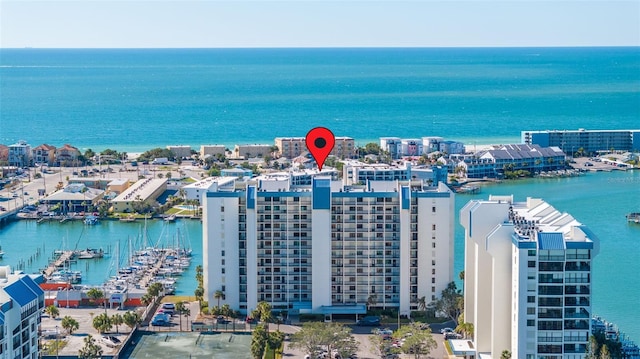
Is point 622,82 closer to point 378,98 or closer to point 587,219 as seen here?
point 378,98

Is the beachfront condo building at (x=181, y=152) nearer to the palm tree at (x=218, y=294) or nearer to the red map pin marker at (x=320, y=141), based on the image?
the red map pin marker at (x=320, y=141)

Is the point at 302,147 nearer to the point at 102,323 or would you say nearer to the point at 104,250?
the point at 104,250

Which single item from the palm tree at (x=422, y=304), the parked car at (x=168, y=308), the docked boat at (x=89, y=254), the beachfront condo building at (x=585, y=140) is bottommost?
the parked car at (x=168, y=308)

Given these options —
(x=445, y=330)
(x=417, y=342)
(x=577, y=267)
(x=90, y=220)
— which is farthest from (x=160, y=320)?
(x=90, y=220)

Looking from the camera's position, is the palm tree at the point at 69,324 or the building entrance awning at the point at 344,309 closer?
the palm tree at the point at 69,324

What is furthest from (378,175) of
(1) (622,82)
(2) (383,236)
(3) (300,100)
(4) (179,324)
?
(1) (622,82)

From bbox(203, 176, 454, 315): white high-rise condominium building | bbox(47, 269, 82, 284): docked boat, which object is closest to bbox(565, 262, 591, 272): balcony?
bbox(203, 176, 454, 315): white high-rise condominium building

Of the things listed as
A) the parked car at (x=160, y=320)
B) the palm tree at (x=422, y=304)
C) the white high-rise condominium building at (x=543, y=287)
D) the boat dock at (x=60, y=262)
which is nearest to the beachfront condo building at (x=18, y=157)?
the boat dock at (x=60, y=262)
